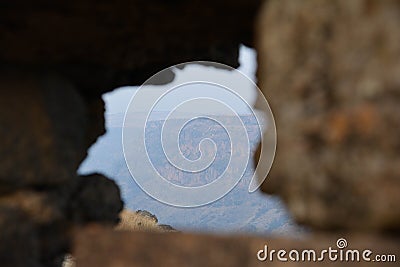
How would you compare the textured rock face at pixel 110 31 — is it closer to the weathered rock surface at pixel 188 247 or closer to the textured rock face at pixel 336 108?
the textured rock face at pixel 336 108

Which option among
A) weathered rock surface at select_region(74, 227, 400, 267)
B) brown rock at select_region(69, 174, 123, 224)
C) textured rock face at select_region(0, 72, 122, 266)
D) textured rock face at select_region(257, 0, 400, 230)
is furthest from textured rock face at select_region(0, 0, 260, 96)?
weathered rock surface at select_region(74, 227, 400, 267)

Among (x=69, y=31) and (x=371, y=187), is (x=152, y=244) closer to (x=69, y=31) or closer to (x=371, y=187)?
(x=371, y=187)

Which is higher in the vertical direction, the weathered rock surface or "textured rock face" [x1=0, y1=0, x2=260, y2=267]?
"textured rock face" [x1=0, y1=0, x2=260, y2=267]

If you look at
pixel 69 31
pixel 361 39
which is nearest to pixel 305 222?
pixel 361 39

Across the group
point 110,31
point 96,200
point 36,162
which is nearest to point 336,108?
point 110,31

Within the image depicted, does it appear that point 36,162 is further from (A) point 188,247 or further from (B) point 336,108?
(B) point 336,108

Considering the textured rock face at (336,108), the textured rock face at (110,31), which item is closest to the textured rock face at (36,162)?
the textured rock face at (110,31)

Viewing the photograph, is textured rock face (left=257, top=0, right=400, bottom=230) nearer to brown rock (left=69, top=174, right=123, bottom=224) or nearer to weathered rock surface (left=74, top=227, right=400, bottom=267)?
weathered rock surface (left=74, top=227, right=400, bottom=267)

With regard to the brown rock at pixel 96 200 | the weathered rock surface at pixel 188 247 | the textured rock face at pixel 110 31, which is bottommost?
the weathered rock surface at pixel 188 247
